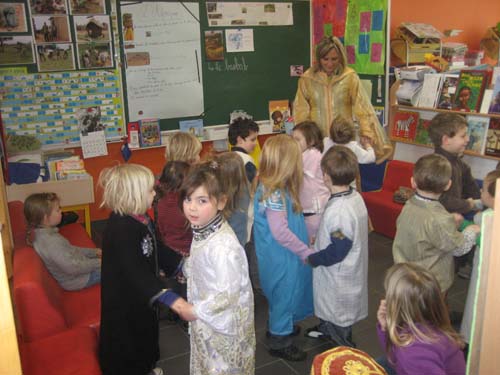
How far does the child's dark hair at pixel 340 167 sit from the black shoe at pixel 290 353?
1.02 meters

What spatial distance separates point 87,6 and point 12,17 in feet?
2.21

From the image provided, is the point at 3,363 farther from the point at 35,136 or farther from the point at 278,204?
the point at 35,136

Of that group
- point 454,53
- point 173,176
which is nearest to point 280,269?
point 173,176

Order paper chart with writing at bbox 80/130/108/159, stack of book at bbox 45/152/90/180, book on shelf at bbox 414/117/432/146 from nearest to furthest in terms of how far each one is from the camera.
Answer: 1. stack of book at bbox 45/152/90/180
2. book on shelf at bbox 414/117/432/146
3. paper chart with writing at bbox 80/130/108/159

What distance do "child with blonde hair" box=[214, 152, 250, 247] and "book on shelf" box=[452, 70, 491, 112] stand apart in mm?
2420

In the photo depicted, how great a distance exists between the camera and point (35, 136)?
4.83 metres

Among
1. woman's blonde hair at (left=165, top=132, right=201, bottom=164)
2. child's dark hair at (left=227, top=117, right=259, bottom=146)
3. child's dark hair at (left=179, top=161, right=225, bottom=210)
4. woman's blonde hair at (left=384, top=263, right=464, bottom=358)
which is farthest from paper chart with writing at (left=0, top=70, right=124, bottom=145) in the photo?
woman's blonde hair at (left=384, top=263, right=464, bottom=358)

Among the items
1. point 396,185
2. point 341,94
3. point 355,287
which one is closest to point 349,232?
point 355,287

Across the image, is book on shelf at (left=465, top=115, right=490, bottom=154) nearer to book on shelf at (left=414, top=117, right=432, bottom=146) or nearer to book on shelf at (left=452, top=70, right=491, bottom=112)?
book on shelf at (left=452, top=70, right=491, bottom=112)

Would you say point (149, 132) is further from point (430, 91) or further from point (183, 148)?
point (430, 91)

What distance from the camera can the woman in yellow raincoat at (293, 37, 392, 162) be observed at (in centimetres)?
431

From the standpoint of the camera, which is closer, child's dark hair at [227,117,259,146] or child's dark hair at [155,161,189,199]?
child's dark hair at [155,161,189,199]

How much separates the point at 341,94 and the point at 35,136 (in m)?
2.91

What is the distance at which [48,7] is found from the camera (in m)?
4.61
